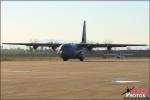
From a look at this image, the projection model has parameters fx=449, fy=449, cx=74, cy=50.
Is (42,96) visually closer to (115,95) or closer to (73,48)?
(115,95)

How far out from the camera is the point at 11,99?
13.8m

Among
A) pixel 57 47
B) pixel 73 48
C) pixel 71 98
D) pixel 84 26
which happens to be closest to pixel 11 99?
pixel 71 98

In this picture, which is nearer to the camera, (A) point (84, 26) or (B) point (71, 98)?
(B) point (71, 98)

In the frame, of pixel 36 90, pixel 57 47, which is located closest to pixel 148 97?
pixel 36 90

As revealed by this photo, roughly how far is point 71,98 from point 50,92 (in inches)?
79.2

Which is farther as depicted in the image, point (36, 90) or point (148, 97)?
point (36, 90)

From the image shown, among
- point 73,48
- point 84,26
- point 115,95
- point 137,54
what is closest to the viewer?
point 115,95

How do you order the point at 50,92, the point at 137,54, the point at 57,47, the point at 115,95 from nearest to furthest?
1. the point at 115,95
2. the point at 50,92
3. the point at 57,47
4. the point at 137,54

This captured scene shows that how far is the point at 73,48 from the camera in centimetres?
7431

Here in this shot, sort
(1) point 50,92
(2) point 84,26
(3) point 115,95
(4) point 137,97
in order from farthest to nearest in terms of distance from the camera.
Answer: (2) point 84,26 → (1) point 50,92 → (3) point 115,95 → (4) point 137,97

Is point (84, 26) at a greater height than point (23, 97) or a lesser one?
greater

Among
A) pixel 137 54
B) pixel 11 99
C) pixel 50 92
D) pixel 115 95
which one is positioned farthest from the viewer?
pixel 137 54

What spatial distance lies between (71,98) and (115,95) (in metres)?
1.69

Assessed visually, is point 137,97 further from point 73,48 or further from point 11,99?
point 73,48
